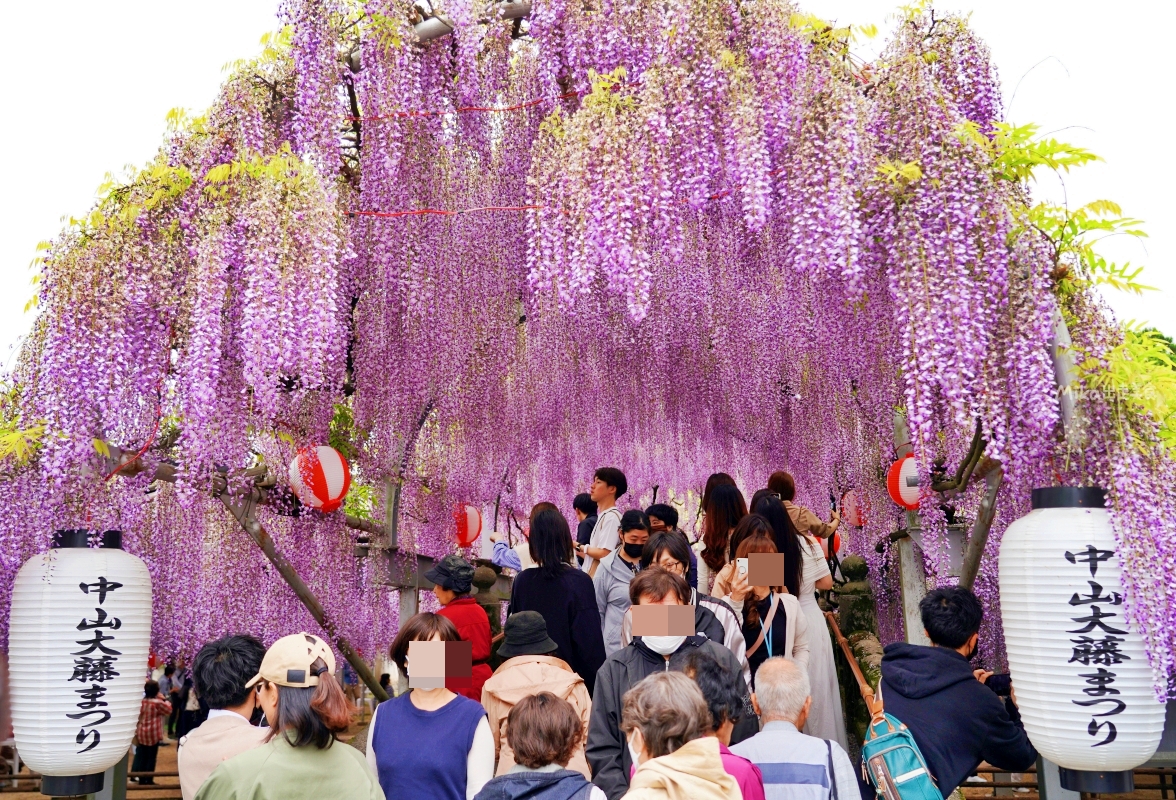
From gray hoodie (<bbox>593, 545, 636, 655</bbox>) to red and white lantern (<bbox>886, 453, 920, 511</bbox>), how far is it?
2.96m

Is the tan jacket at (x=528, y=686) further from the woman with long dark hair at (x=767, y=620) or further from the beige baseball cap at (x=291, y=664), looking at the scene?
the beige baseball cap at (x=291, y=664)

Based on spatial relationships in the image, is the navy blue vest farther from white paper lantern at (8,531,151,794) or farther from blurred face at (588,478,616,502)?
blurred face at (588,478,616,502)

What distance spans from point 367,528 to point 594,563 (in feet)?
8.23

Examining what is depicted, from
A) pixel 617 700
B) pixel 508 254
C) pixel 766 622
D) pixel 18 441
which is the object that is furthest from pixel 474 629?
pixel 508 254

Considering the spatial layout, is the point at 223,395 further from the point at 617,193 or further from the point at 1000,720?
the point at 1000,720

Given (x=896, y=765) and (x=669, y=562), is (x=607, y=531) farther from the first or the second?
(x=896, y=765)

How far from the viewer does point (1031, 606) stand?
11.1ft

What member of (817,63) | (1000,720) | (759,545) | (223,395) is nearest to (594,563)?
(759,545)

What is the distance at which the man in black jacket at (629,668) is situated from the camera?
2.67m

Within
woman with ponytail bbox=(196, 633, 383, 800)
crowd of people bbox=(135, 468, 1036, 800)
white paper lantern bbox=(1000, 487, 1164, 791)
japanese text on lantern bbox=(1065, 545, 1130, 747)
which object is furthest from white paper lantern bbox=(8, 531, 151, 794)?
japanese text on lantern bbox=(1065, 545, 1130, 747)

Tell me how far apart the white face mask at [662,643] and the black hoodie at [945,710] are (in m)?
0.71

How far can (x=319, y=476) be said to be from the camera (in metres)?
5.70

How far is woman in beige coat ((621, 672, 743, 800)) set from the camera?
191 centimetres

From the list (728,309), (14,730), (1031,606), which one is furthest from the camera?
(728,309)
